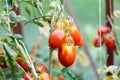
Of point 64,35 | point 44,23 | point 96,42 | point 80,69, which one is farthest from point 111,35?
point 80,69

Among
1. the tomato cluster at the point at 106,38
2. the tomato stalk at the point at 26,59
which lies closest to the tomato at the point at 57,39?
the tomato stalk at the point at 26,59

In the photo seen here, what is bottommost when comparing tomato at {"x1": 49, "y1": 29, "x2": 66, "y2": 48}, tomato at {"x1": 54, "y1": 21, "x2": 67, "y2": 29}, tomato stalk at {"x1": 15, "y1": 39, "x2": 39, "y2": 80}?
tomato stalk at {"x1": 15, "y1": 39, "x2": 39, "y2": 80}

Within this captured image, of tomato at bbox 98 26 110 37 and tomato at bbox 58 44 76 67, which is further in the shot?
tomato at bbox 98 26 110 37

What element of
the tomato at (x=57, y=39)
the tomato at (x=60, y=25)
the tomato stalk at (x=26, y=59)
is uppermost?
the tomato at (x=60, y=25)

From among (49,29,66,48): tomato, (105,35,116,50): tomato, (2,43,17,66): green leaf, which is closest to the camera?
(2,43,17,66): green leaf

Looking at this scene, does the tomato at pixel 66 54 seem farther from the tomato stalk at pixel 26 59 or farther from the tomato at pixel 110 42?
the tomato at pixel 110 42

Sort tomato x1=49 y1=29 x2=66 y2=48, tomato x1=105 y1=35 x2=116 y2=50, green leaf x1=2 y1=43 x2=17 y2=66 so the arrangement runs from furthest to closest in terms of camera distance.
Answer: tomato x1=105 y1=35 x2=116 y2=50 → tomato x1=49 y1=29 x2=66 y2=48 → green leaf x1=2 y1=43 x2=17 y2=66

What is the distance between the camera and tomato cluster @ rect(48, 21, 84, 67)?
42.8 inches

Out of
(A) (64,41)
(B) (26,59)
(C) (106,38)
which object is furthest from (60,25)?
(C) (106,38)

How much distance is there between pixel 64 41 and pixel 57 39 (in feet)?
0.11

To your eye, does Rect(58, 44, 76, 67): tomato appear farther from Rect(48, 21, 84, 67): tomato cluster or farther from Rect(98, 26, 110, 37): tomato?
Rect(98, 26, 110, 37): tomato

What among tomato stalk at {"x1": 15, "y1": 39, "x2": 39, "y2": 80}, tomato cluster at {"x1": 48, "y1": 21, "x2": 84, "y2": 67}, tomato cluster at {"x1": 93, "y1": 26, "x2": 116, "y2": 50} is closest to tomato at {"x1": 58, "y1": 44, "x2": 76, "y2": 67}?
tomato cluster at {"x1": 48, "y1": 21, "x2": 84, "y2": 67}

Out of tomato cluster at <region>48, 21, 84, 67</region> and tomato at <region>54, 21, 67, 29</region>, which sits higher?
tomato at <region>54, 21, 67, 29</region>

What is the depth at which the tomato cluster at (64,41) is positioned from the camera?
109cm
